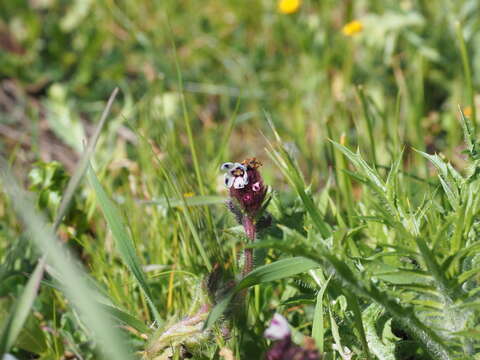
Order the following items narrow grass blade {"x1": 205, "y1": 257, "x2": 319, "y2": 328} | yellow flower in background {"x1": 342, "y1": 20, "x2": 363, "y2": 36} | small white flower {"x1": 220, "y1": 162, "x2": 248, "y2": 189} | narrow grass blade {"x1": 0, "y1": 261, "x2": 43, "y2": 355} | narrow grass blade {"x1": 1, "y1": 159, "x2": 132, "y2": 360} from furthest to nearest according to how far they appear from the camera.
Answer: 1. yellow flower in background {"x1": 342, "y1": 20, "x2": 363, "y2": 36}
2. small white flower {"x1": 220, "y1": 162, "x2": 248, "y2": 189}
3. narrow grass blade {"x1": 205, "y1": 257, "x2": 319, "y2": 328}
4. narrow grass blade {"x1": 0, "y1": 261, "x2": 43, "y2": 355}
5. narrow grass blade {"x1": 1, "y1": 159, "x2": 132, "y2": 360}

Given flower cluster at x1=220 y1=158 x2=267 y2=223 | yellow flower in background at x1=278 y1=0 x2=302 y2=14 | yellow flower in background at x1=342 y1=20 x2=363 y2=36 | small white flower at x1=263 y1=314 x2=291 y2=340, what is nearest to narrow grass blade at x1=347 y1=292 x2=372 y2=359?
small white flower at x1=263 y1=314 x2=291 y2=340

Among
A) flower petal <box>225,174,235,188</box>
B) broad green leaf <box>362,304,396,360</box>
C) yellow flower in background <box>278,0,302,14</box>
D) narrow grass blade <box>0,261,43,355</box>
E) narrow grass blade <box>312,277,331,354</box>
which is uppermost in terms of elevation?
yellow flower in background <box>278,0,302,14</box>

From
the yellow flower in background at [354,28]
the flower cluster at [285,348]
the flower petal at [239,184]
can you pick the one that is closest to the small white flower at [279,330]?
the flower cluster at [285,348]

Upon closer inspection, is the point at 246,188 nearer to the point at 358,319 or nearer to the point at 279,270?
the point at 279,270

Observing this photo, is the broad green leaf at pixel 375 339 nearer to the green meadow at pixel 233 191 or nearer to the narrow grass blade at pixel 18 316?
the green meadow at pixel 233 191

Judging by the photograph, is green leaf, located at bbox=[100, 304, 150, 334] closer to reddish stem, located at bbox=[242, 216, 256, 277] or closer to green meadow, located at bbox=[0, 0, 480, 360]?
green meadow, located at bbox=[0, 0, 480, 360]

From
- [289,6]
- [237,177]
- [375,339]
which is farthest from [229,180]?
[289,6]
